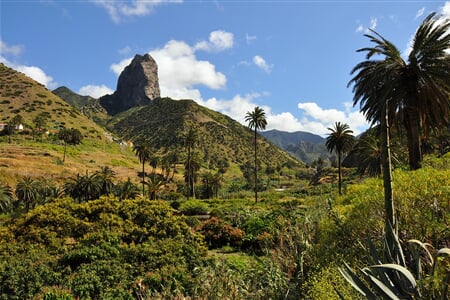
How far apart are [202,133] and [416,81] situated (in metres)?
132

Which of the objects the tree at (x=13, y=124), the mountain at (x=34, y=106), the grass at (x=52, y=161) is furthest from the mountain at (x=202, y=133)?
the tree at (x=13, y=124)

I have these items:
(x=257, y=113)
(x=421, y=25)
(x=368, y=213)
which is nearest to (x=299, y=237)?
(x=368, y=213)

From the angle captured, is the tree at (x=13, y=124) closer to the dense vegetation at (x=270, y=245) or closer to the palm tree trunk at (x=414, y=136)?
the dense vegetation at (x=270, y=245)

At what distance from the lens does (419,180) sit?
10125mm

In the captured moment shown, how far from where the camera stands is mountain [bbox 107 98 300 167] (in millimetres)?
139375

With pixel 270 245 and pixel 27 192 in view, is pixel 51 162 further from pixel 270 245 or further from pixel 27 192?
pixel 270 245

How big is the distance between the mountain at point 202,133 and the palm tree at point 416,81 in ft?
351

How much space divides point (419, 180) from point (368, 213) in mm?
1881

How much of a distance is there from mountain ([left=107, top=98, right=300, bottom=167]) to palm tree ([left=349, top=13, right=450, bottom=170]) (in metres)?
107

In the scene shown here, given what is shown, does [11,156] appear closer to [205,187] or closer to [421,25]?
[205,187]

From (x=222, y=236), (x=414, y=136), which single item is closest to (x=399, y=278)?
(x=414, y=136)

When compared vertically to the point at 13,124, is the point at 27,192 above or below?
below

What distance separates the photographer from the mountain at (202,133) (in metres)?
139

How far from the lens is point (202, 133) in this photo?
14762cm
